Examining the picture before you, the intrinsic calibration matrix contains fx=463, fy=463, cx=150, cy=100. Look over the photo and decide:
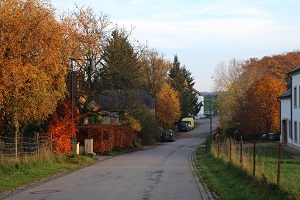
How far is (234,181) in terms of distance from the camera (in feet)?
51.7

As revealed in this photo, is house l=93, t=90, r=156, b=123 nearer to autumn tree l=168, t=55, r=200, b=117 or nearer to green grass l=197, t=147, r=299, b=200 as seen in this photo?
green grass l=197, t=147, r=299, b=200

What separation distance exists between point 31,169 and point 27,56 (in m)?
4.93

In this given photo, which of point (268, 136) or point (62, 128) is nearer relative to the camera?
point (62, 128)

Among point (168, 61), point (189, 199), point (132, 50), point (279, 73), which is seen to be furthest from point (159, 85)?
point (189, 199)

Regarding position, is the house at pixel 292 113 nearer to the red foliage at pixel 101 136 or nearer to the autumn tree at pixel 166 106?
the red foliage at pixel 101 136

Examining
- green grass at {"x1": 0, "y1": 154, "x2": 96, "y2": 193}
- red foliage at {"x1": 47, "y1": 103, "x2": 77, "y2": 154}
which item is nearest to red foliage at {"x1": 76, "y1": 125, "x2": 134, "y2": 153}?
red foliage at {"x1": 47, "y1": 103, "x2": 77, "y2": 154}

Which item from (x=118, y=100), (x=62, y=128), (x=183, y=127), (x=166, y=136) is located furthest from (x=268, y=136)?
(x=183, y=127)

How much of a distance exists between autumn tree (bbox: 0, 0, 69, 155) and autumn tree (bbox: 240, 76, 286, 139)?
3357 centimetres

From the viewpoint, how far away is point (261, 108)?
168ft

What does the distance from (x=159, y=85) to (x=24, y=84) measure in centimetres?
6130

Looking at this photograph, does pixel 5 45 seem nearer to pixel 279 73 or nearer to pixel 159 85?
pixel 159 85

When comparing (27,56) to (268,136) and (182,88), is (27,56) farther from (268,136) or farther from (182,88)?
(182,88)

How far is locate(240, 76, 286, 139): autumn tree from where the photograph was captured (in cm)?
5041

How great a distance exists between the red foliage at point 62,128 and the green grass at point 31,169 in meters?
1.50
